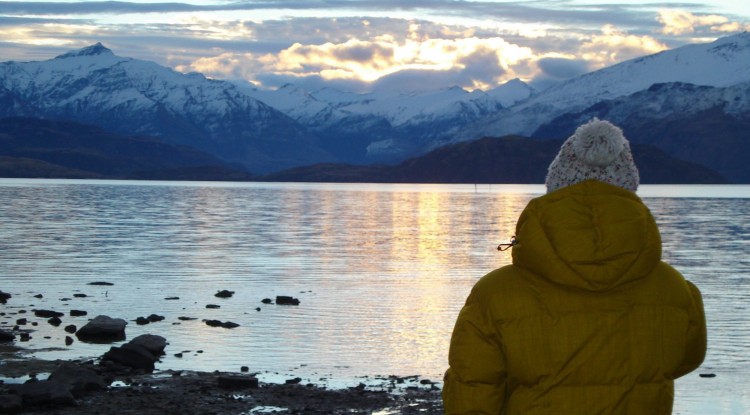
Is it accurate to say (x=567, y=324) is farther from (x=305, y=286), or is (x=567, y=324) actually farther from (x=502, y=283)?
(x=305, y=286)

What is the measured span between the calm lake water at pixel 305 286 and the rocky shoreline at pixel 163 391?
1.13 metres

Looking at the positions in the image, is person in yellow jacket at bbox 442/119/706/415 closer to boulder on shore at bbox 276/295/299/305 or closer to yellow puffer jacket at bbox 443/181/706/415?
yellow puffer jacket at bbox 443/181/706/415

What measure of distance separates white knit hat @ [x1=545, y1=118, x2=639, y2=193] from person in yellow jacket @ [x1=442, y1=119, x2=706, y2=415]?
0.50ft

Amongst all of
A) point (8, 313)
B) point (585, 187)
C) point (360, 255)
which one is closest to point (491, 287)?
point (585, 187)

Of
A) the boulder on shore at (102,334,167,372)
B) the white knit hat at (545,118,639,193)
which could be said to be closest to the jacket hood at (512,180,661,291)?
the white knit hat at (545,118,639,193)

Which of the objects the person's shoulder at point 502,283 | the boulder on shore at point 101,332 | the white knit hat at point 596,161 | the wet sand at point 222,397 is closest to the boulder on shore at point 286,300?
the boulder on shore at point 101,332

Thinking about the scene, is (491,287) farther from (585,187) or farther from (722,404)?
(722,404)

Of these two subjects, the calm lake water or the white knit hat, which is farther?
the calm lake water

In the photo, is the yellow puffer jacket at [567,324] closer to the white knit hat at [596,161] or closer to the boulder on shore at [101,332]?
the white knit hat at [596,161]

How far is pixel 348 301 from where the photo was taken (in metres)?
48.2

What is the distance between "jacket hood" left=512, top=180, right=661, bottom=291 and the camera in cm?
545

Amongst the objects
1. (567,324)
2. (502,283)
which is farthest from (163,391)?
(567,324)

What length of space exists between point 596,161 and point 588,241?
25.5 inches

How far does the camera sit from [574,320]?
5.66 meters
